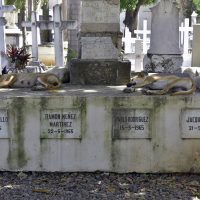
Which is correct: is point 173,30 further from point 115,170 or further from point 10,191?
point 10,191

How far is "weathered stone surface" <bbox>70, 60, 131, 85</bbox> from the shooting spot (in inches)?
285

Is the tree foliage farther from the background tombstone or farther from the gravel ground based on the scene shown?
the gravel ground

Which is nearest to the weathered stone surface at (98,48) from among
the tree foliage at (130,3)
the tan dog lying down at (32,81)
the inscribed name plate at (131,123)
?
the tan dog lying down at (32,81)

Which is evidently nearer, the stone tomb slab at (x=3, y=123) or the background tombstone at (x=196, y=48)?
the stone tomb slab at (x=3, y=123)

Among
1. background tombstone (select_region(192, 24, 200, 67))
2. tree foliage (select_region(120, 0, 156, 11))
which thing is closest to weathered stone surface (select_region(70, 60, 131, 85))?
background tombstone (select_region(192, 24, 200, 67))

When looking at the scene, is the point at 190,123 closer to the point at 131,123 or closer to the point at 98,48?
the point at 131,123

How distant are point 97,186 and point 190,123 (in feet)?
4.58

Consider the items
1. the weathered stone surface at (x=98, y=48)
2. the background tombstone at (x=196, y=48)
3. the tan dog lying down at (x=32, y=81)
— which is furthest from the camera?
the background tombstone at (x=196, y=48)

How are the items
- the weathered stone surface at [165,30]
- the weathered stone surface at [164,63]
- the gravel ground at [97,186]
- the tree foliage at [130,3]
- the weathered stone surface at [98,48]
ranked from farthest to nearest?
the tree foliage at [130,3] < the weathered stone surface at [165,30] < the weathered stone surface at [164,63] < the weathered stone surface at [98,48] < the gravel ground at [97,186]

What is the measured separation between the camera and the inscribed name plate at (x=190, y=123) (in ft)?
20.1

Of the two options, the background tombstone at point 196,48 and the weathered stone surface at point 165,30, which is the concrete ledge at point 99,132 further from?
the background tombstone at point 196,48

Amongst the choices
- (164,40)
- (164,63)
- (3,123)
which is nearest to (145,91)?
(3,123)

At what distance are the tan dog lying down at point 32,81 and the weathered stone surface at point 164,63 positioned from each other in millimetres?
3110

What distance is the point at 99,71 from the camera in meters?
7.26
